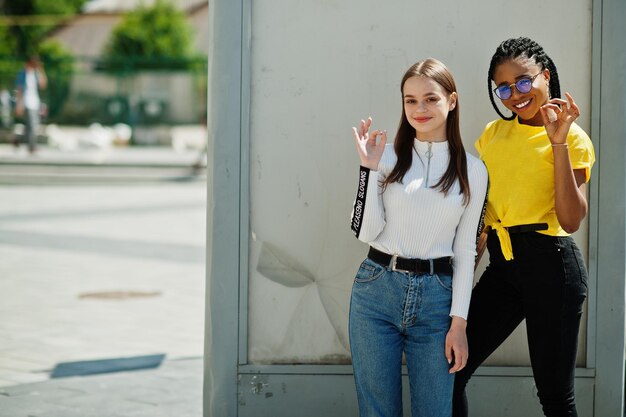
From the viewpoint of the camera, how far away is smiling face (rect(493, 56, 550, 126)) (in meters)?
3.49

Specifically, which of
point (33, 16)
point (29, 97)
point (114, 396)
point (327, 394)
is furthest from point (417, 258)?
point (33, 16)

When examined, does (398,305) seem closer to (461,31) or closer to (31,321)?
(461,31)

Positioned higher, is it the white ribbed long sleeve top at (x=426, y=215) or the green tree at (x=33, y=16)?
the green tree at (x=33, y=16)

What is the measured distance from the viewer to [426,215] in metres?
3.34

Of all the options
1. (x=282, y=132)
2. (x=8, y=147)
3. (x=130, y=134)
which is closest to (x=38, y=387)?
(x=282, y=132)

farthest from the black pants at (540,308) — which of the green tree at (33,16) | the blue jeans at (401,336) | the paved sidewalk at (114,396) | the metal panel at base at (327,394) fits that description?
the green tree at (33,16)

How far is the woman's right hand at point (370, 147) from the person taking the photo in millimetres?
3340

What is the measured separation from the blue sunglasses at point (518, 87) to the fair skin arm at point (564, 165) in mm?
122

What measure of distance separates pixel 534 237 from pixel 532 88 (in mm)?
524

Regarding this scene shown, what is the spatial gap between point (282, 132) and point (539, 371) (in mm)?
1542

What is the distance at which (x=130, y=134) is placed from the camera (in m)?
30.0

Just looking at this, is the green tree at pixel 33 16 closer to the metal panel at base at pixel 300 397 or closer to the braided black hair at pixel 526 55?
the metal panel at base at pixel 300 397

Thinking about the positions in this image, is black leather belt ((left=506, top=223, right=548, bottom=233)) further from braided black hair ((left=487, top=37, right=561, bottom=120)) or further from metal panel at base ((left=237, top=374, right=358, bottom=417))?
metal panel at base ((left=237, top=374, right=358, bottom=417))

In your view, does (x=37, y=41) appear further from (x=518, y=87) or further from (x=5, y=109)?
(x=518, y=87)
